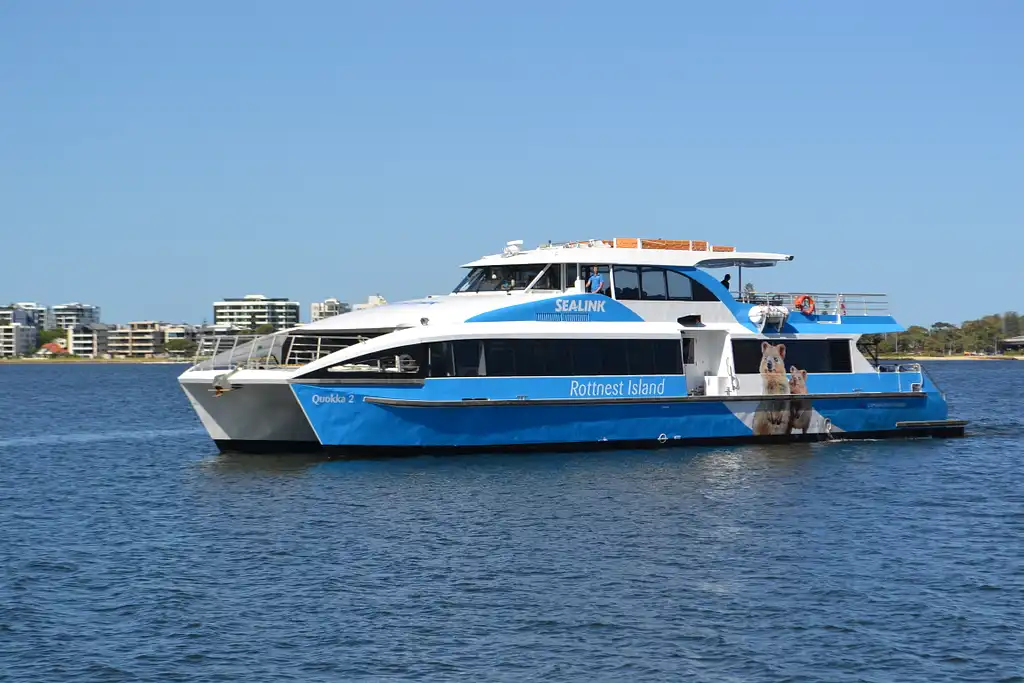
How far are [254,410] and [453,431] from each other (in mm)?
5086

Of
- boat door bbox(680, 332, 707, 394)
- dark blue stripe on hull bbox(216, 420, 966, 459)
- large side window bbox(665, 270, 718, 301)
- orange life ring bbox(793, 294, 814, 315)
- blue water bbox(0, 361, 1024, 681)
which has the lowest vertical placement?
blue water bbox(0, 361, 1024, 681)

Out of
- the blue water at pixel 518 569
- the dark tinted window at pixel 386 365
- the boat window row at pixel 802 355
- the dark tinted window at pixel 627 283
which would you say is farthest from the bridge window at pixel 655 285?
the dark tinted window at pixel 386 365

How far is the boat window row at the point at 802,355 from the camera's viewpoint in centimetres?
3181

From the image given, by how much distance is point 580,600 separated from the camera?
16.4 metres

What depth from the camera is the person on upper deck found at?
30.7 metres

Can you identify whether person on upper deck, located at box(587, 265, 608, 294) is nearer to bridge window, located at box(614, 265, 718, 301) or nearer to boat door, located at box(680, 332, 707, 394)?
bridge window, located at box(614, 265, 718, 301)

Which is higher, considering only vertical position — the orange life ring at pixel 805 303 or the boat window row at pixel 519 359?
the orange life ring at pixel 805 303

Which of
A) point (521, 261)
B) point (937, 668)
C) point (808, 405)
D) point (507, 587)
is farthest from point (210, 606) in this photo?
point (808, 405)

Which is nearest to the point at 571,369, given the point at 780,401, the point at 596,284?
the point at 596,284

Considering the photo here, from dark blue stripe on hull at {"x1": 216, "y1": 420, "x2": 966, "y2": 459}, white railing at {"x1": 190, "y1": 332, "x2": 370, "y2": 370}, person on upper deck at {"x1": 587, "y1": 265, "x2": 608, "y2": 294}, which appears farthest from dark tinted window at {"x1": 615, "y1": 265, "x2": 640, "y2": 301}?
white railing at {"x1": 190, "y1": 332, "x2": 370, "y2": 370}

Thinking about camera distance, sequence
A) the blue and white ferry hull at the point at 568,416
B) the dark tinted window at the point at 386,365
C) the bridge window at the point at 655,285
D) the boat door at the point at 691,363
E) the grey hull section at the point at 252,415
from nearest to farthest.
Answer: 1. the dark tinted window at the point at 386,365
2. the blue and white ferry hull at the point at 568,416
3. the grey hull section at the point at 252,415
4. the bridge window at the point at 655,285
5. the boat door at the point at 691,363

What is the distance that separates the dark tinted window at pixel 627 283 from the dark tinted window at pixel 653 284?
171 mm

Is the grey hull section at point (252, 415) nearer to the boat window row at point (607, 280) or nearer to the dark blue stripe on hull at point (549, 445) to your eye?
the dark blue stripe on hull at point (549, 445)

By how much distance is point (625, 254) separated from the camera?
3089 cm
